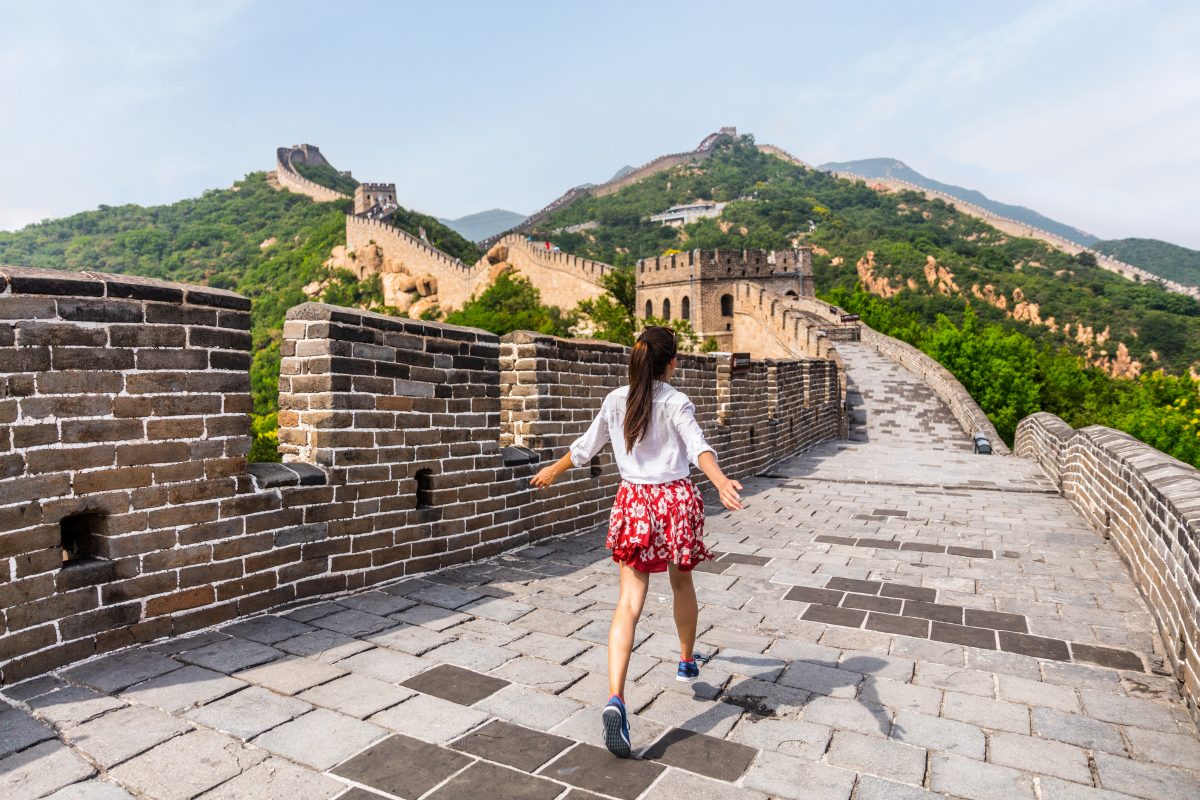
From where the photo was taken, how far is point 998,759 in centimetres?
270

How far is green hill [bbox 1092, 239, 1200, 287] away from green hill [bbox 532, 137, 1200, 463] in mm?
49425

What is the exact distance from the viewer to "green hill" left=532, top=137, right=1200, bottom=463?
34.1 meters

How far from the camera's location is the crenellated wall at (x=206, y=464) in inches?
119

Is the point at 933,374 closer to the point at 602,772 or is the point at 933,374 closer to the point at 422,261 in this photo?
the point at 602,772

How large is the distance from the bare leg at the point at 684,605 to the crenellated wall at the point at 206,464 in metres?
2.08

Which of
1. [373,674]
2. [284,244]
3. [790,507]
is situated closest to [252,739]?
[373,674]

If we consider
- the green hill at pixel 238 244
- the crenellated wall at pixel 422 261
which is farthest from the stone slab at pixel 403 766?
the crenellated wall at pixel 422 261

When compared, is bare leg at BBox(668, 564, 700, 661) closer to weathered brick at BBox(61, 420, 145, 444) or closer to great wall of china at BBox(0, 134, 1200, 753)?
great wall of china at BBox(0, 134, 1200, 753)

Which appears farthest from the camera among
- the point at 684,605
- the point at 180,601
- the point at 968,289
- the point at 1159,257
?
the point at 1159,257

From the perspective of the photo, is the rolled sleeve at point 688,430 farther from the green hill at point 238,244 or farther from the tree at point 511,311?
the tree at point 511,311

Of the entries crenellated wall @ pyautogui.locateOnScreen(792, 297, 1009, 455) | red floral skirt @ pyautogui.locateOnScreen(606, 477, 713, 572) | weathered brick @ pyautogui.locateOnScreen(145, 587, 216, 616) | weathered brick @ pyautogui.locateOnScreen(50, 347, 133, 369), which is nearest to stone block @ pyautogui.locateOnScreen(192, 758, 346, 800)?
red floral skirt @ pyautogui.locateOnScreen(606, 477, 713, 572)

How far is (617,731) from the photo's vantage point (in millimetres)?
2555

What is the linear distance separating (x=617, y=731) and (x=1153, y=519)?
375cm

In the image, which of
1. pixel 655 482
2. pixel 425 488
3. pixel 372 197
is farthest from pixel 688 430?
pixel 372 197
